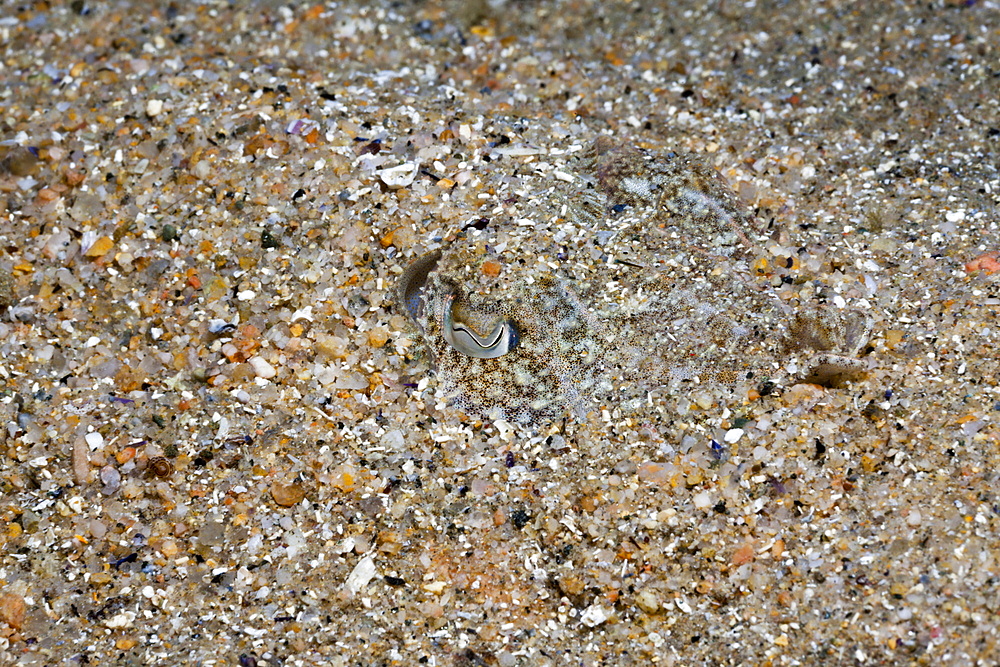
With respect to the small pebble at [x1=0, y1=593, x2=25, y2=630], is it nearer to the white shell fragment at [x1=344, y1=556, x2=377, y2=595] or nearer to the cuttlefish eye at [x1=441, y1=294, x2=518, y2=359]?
the white shell fragment at [x1=344, y1=556, x2=377, y2=595]

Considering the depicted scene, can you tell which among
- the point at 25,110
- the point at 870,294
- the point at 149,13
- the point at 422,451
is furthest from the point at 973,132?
the point at 25,110

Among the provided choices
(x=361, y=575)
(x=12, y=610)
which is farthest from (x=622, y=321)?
(x=12, y=610)

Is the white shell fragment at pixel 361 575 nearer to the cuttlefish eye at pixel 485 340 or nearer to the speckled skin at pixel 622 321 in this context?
the speckled skin at pixel 622 321

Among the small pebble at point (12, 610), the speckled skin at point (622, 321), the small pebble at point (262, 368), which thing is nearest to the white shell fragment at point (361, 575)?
the speckled skin at point (622, 321)

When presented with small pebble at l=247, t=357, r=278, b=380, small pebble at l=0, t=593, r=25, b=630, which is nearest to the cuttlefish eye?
small pebble at l=247, t=357, r=278, b=380

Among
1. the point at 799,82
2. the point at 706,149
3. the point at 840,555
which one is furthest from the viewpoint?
the point at 799,82

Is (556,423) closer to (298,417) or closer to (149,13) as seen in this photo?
(298,417)
